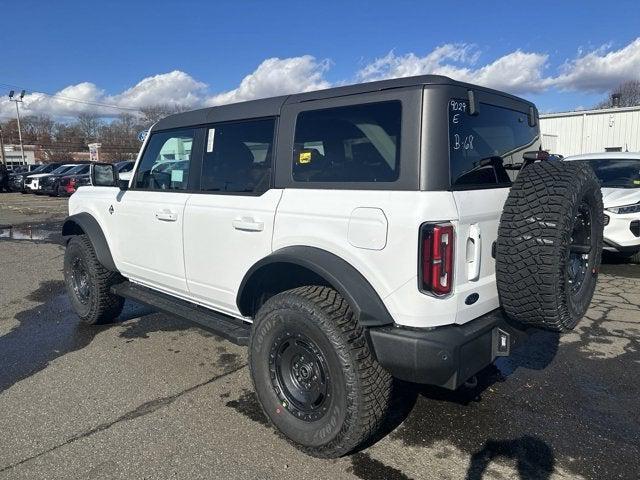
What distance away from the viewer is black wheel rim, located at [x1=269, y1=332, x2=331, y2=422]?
2.74 metres

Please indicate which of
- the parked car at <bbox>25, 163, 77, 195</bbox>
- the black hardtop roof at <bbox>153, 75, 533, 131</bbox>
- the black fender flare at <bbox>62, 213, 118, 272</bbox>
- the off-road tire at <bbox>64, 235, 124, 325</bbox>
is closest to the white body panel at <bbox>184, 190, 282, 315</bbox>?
the black hardtop roof at <bbox>153, 75, 533, 131</bbox>

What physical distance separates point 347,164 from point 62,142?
81.7 m

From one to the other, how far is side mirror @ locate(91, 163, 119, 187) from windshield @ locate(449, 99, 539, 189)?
3265 millimetres

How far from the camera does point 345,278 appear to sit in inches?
99.9

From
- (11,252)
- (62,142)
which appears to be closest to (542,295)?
(11,252)

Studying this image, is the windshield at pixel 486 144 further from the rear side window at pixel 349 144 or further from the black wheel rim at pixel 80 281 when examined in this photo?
the black wheel rim at pixel 80 281

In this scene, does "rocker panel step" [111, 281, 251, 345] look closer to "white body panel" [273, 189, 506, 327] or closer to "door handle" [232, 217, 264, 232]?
"door handle" [232, 217, 264, 232]

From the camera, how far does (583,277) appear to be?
9.85ft

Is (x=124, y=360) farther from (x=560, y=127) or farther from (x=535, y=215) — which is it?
(x=560, y=127)

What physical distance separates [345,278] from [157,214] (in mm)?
2051

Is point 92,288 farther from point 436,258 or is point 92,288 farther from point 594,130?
point 594,130

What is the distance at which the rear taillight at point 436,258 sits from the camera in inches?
91.4

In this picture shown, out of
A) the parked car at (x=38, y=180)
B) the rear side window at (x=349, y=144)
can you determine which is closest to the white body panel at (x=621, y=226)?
the rear side window at (x=349, y=144)

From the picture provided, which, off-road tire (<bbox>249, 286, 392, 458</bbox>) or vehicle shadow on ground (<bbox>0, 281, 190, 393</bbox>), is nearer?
off-road tire (<bbox>249, 286, 392, 458</bbox>)
